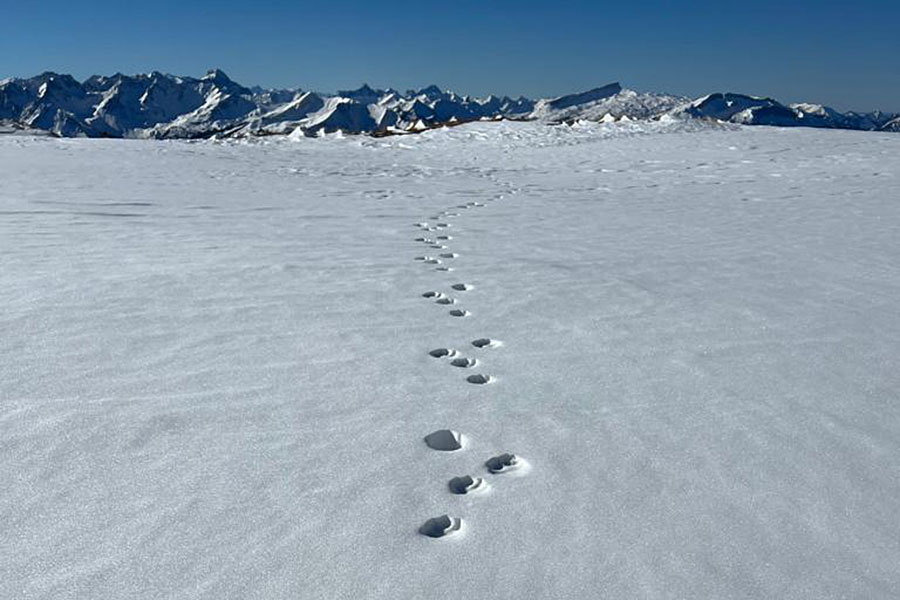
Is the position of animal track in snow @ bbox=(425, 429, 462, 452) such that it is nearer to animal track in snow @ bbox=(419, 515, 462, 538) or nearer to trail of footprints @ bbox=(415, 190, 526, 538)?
trail of footprints @ bbox=(415, 190, 526, 538)

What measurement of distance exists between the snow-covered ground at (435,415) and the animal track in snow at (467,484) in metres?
0.02

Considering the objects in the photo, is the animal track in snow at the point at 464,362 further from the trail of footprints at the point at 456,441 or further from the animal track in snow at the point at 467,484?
the animal track in snow at the point at 467,484

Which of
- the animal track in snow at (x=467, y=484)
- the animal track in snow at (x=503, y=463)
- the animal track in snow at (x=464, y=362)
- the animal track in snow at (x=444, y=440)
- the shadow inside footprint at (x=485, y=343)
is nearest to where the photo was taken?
the animal track in snow at (x=467, y=484)

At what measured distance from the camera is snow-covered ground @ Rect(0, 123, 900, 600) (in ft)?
7.78

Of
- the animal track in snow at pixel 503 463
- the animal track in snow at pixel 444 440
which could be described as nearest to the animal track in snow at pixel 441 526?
the animal track in snow at pixel 503 463

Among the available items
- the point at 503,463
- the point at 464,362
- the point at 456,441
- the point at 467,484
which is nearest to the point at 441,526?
the point at 467,484

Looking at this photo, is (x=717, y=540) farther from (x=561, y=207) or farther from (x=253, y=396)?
(x=561, y=207)

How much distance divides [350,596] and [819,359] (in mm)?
3534

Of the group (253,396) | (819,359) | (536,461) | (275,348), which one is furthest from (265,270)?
(819,359)

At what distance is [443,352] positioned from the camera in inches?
177

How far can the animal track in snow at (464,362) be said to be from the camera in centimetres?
429

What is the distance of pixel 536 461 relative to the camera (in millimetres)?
3088

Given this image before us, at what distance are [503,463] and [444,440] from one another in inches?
13.2

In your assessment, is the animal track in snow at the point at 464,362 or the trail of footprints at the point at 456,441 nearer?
the trail of footprints at the point at 456,441
